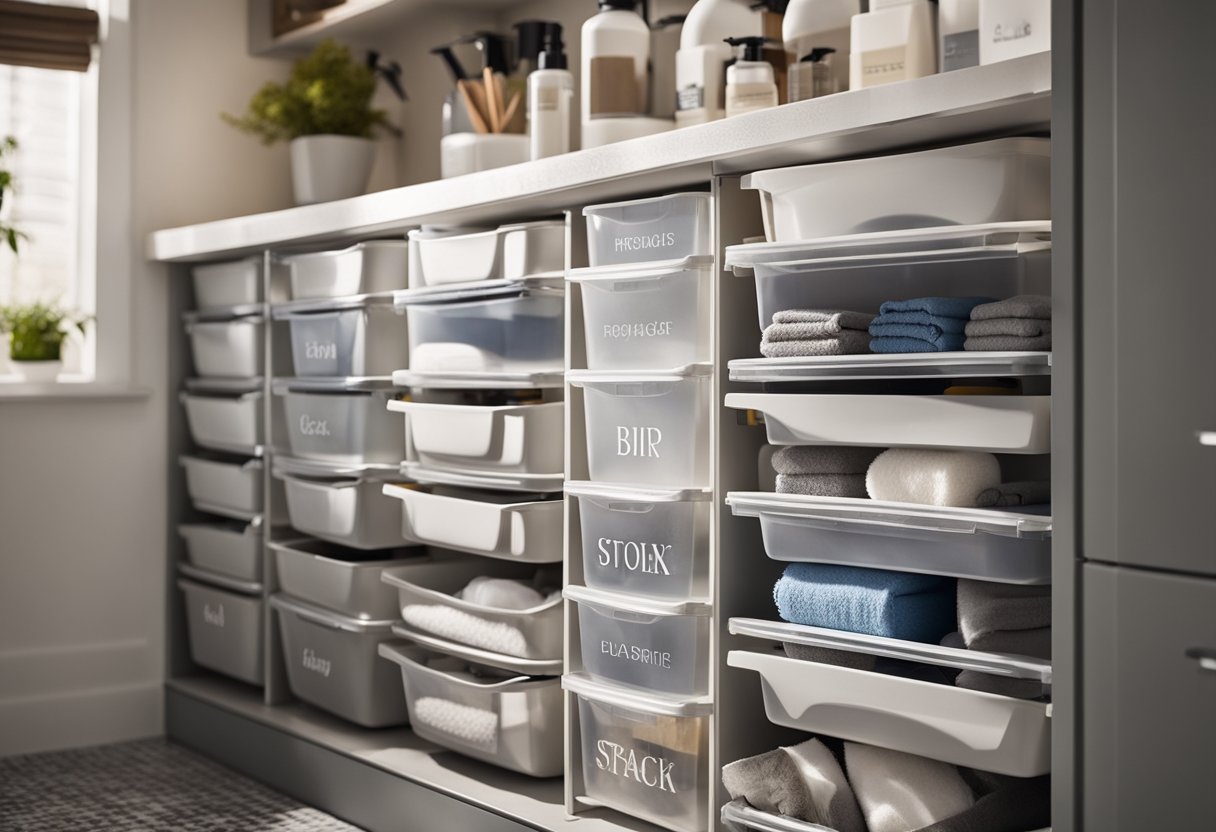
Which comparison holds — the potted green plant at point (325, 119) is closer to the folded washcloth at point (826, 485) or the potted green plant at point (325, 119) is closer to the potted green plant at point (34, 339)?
the potted green plant at point (34, 339)

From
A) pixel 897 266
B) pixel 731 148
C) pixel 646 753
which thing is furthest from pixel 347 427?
pixel 897 266

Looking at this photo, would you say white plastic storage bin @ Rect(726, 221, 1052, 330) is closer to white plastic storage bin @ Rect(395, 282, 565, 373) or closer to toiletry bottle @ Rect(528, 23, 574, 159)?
white plastic storage bin @ Rect(395, 282, 565, 373)

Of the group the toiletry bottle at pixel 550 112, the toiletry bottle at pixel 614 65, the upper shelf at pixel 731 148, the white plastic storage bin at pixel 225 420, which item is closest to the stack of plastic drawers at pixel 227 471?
the white plastic storage bin at pixel 225 420

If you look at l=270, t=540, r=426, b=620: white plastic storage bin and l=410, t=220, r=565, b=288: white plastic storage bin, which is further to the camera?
l=270, t=540, r=426, b=620: white plastic storage bin

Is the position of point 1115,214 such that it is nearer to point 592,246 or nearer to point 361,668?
point 592,246

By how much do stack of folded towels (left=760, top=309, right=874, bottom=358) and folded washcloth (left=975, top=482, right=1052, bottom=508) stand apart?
0.24 metres

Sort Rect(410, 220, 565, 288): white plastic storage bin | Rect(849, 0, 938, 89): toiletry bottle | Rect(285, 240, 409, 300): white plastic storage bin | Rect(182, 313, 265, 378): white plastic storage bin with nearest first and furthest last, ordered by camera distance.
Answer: Rect(849, 0, 938, 89): toiletry bottle → Rect(410, 220, 565, 288): white plastic storage bin → Rect(285, 240, 409, 300): white plastic storage bin → Rect(182, 313, 265, 378): white plastic storage bin

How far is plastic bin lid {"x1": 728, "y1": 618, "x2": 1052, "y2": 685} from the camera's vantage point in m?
1.38

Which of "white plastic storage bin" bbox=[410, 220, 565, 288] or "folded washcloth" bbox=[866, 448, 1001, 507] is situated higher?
"white plastic storage bin" bbox=[410, 220, 565, 288]

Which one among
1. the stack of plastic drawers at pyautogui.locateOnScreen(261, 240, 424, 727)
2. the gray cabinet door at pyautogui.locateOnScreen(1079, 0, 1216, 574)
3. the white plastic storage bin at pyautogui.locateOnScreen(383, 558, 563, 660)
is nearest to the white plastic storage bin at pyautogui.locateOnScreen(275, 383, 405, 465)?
the stack of plastic drawers at pyautogui.locateOnScreen(261, 240, 424, 727)

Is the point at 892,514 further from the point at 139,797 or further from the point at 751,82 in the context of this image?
the point at 139,797

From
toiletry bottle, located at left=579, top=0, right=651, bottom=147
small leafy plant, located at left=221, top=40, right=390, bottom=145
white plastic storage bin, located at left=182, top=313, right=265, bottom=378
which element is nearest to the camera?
toiletry bottle, located at left=579, top=0, right=651, bottom=147

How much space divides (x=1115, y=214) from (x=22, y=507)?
7.55 feet

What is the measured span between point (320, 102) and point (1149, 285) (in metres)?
2.03
